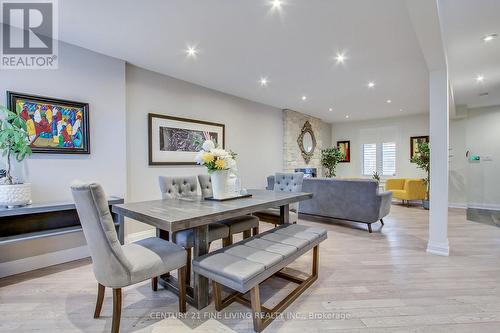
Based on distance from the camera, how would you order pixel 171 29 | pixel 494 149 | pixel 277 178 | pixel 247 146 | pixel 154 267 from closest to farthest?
pixel 154 267
pixel 171 29
pixel 277 178
pixel 247 146
pixel 494 149

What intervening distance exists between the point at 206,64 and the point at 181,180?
1738 mm

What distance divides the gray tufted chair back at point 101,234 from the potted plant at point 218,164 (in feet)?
3.24

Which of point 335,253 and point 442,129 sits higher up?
point 442,129

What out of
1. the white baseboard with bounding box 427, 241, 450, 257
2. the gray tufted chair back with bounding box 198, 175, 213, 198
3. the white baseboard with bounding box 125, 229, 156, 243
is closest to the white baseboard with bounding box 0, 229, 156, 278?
the white baseboard with bounding box 125, 229, 156, 243

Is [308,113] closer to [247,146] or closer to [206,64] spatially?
[247,146]

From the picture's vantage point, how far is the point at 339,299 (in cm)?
207

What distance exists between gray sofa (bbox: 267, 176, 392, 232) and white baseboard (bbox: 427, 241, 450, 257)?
900 mm

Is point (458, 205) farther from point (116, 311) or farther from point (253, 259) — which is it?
point (116, 311)

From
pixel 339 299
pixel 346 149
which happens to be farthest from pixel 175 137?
pixel 346 149

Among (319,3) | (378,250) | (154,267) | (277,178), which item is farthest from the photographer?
(277,178)

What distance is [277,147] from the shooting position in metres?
6.26

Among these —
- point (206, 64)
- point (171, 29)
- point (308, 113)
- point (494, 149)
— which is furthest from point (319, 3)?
point (494, 149)

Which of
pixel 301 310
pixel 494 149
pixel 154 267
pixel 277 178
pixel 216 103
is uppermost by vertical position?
pixel 216 103

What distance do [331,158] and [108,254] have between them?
722 centimetres
